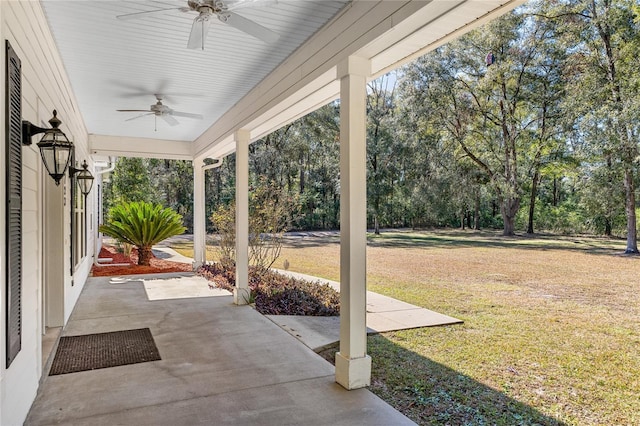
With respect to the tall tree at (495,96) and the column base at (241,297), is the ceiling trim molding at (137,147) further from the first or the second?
the tall tree at (495,96)

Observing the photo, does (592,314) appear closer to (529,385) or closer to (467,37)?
(529,385)

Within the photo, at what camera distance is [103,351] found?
13.0 feet

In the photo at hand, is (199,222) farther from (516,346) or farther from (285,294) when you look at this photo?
(516,346)

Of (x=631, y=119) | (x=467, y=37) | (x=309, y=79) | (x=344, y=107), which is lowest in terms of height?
(x=344, y=107)

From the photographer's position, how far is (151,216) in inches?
365

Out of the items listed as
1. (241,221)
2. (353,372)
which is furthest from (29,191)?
(241,221)

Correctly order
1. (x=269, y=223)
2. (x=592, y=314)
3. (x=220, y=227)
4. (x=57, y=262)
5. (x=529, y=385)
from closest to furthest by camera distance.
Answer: (x=529, y=385) < (x=57, y=262) < (x=592, y=314) < (x=269, y=223) < (x=220, y=227)

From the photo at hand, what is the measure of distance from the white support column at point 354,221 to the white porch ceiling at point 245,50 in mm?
222

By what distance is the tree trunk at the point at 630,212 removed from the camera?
11.3 m

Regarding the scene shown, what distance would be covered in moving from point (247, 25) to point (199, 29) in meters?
0.36

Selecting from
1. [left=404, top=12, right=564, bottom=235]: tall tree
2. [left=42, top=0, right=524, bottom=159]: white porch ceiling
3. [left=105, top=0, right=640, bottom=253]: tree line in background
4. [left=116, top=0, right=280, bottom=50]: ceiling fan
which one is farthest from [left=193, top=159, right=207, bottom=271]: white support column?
[left=404, top=12, right=564, bottom=235]: tall tree

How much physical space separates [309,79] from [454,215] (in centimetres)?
1983

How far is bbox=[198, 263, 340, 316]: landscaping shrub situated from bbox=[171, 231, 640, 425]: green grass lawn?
126 centimetres

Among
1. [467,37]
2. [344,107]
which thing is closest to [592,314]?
[344,107]
